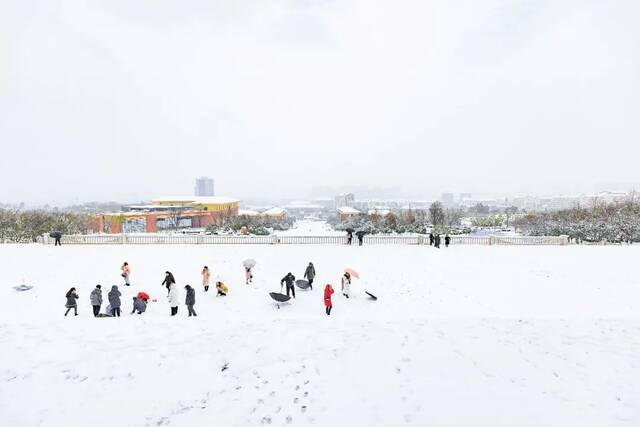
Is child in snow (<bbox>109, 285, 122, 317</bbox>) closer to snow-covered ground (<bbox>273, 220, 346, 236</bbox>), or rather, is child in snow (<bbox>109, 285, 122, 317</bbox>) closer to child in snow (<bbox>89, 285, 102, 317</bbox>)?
child in snow (<bbox>89, 285, 102, 317</bbox>)

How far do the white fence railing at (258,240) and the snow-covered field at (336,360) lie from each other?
9.20 m

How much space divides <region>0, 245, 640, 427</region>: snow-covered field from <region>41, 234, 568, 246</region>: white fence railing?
362 inches

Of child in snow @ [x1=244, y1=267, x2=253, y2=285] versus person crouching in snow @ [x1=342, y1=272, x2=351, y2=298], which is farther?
child in snow @ [x1=244, y1=267, x2=253, y2=285]

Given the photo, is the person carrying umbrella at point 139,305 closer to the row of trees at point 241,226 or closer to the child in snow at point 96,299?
the child in snow at point 96,299

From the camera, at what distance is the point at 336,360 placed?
8492mm

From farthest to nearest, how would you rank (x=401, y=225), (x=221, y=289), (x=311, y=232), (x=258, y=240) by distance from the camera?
1. (x=311, y=232)
2. (x=401, y=225)
3. (x=258, y=240)
4. (x=221, y=289)

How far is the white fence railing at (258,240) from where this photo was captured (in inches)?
906

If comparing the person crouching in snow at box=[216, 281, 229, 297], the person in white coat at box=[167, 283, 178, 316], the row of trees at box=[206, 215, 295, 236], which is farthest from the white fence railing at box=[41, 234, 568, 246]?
the row of trees at box=[206, 215, 295, 236]

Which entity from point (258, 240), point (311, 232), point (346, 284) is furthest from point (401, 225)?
point (346, 284)

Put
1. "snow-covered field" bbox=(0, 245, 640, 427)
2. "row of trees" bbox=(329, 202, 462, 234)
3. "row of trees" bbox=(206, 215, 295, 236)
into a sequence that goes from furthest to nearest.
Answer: "row of trees" bbox=(329, 202, 462, 234) → "row of trees" bbox=(206, 215, 295, 236) → "snow-covered field" bbox=(0, 245, 640, 427)

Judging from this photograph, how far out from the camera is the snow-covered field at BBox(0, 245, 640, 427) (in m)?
7.09

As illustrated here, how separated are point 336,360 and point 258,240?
51.1 ft

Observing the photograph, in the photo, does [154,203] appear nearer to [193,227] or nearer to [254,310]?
[193,227]

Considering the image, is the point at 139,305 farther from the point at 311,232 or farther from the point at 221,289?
the point at 311,232
